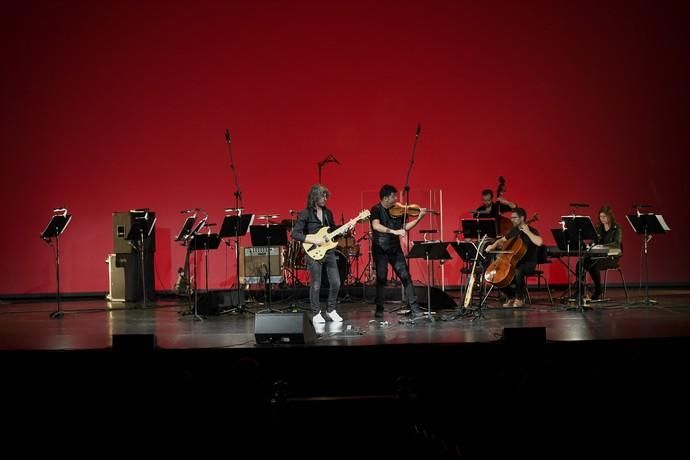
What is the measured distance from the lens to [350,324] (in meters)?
7.70

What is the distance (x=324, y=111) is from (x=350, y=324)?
5995 millimetres

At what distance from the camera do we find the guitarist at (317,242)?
8.05 metres

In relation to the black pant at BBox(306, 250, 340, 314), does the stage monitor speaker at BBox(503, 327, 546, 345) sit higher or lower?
lower

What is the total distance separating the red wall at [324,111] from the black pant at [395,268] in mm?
4291

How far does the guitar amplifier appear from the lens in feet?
36.6

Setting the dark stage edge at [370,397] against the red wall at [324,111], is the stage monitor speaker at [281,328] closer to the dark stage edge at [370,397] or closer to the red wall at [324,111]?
the dark stage edge at [370,397]

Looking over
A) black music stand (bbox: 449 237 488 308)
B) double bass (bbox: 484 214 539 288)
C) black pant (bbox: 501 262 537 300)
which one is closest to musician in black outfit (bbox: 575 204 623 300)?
black pant (bbox: 501 262 537 300)

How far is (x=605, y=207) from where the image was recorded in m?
10.3

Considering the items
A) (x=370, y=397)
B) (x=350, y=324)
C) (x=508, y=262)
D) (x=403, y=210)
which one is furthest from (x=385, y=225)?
(x=370, y=397)

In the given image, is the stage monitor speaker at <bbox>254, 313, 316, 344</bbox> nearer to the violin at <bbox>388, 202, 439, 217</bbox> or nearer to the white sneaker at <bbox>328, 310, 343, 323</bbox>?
the white sneaker at <bbox>328, 310, 343, 323</bbox>

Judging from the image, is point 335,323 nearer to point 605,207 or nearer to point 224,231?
point 224,231

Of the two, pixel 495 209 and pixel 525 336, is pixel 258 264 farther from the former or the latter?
pixel 525 336

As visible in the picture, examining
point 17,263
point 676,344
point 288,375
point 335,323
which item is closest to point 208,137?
point 17,263

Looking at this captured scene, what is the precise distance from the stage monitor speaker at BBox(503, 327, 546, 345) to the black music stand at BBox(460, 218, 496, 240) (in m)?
3.71
